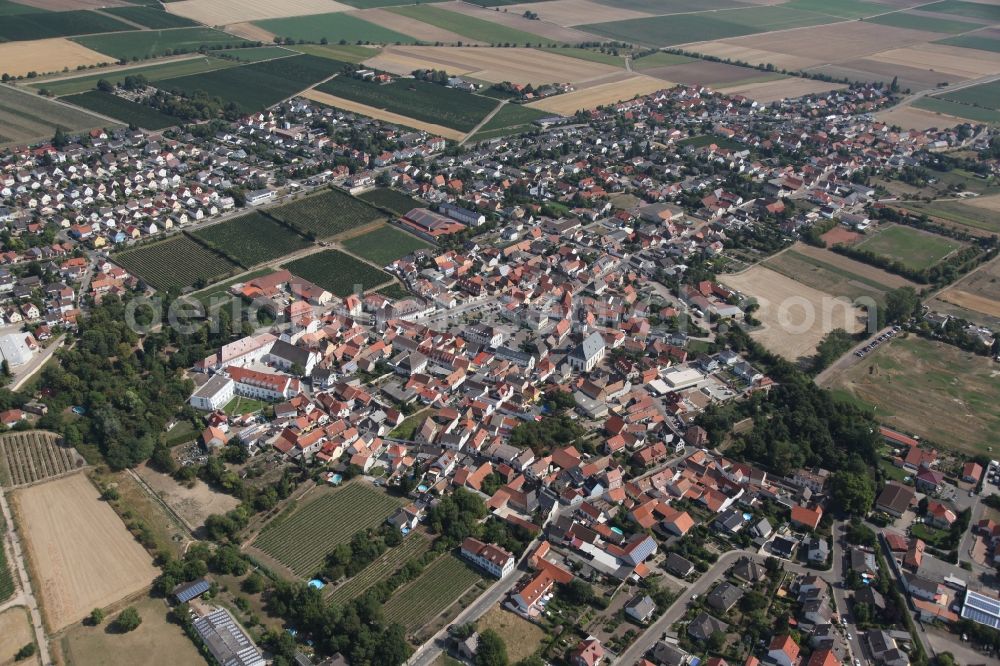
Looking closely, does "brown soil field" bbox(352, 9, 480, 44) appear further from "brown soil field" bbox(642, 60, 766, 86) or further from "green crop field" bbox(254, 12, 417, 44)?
"brown soil field" bbox(642, 60, 766, 86)

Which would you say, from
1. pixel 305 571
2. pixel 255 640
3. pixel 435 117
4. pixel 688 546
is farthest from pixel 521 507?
pixel 435 117

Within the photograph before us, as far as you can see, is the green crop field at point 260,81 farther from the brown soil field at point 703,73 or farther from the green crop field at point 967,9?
the green crop field at point 967,9

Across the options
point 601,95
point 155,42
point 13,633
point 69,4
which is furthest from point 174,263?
point 69,4

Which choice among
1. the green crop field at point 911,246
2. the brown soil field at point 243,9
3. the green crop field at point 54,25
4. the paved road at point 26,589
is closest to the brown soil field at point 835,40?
the green crop field at point 911,246

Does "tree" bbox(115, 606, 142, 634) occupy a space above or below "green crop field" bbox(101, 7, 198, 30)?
below

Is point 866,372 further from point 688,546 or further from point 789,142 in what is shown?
point 789,142

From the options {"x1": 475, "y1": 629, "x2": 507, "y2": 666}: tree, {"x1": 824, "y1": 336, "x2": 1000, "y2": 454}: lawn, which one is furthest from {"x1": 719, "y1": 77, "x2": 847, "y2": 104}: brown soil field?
{"x1": 475, "y1": 629, "x2": 507, "y2": 666}: tree
